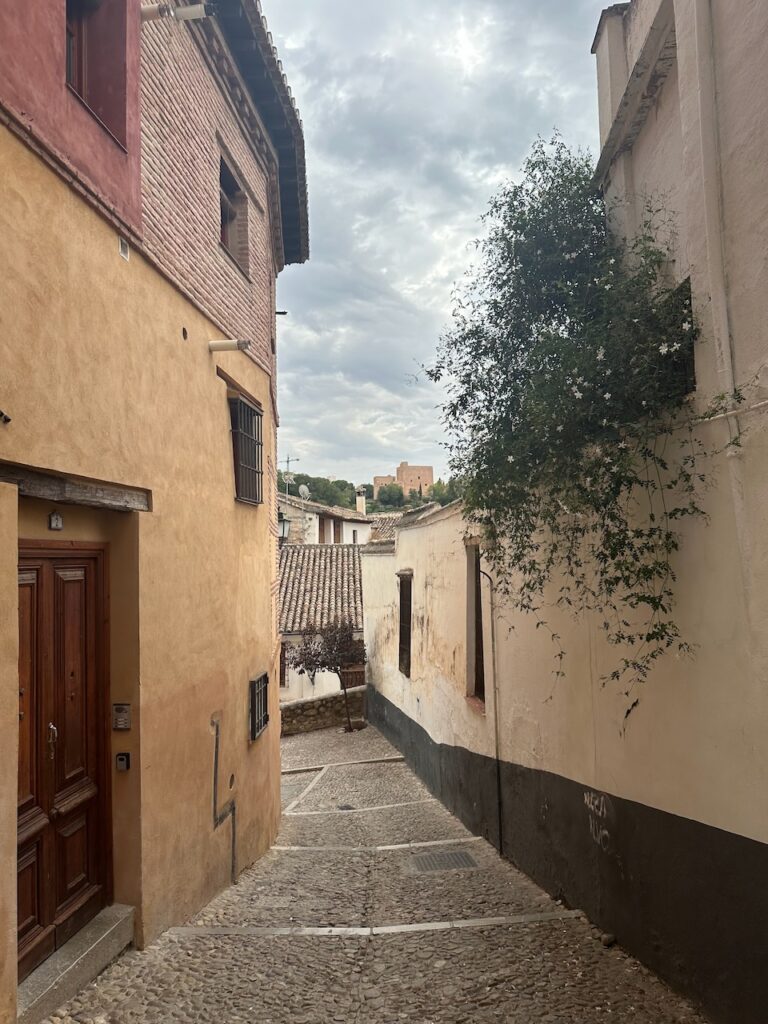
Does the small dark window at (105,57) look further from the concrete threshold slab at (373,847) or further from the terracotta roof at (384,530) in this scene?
the terracotta roof at (384,530)

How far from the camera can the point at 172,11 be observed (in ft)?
17.0

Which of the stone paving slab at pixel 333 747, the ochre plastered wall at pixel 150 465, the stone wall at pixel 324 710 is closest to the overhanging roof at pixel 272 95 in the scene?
the ochre plastered wall at pixel 150 465

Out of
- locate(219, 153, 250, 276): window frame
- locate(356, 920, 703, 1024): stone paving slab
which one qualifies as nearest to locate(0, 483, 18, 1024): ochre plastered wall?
locate(356, 920, 703, 1024): stone paving slab

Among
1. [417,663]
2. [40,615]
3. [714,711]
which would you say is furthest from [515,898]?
[417,663]

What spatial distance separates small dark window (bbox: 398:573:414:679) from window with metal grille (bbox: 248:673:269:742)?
19.2 feet

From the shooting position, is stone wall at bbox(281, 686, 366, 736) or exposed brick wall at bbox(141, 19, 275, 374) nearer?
exposed brick wall at bbox(141, 19, 275, 374)

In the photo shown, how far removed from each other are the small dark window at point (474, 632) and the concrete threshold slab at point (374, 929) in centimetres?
390

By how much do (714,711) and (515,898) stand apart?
314 centimetres

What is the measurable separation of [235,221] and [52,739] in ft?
18.8

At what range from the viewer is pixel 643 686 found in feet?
14.0

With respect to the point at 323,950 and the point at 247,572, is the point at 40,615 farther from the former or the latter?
the point at 247,572

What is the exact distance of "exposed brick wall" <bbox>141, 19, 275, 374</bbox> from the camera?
5.07 meters

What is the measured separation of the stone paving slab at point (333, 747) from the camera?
15.7 metres

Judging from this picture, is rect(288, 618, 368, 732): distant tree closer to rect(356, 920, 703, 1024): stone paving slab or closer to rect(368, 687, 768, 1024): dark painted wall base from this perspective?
rect(368, 687, 768, 1024): dark painted wall base
